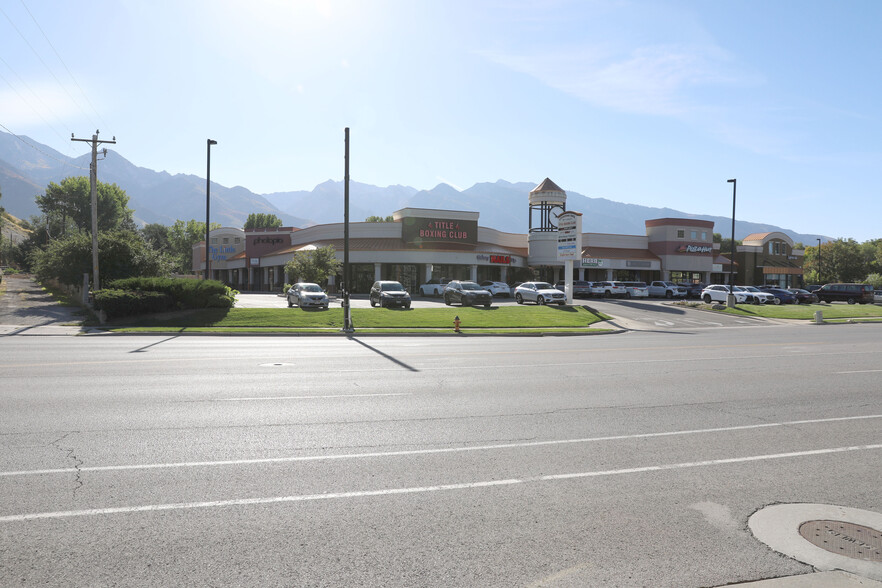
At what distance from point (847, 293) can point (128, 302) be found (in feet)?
191

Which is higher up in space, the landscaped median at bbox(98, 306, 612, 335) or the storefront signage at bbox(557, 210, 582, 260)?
the storefront signage at bbox(557, 210, 582, 260)

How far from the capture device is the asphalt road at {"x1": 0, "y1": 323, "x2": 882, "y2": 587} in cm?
375

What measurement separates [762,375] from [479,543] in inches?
427

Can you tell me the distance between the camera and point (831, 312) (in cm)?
3869

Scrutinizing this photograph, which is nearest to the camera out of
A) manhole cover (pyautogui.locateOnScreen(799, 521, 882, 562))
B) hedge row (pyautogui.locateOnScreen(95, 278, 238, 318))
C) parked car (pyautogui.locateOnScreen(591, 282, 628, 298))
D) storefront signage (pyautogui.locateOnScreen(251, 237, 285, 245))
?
manhole cover (pyautogui.locateOnScreen(799, 521, 882, 562))

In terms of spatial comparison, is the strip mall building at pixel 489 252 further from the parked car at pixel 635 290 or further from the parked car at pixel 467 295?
the parked car at pixel 467 295

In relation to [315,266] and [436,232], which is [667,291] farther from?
[315,266]

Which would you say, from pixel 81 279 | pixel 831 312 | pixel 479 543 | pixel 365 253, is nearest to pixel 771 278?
pixel 831 312

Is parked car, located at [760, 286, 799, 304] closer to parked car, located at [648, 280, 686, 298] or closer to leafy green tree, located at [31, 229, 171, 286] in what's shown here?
parked car, located at [648, 280, 686, 298]

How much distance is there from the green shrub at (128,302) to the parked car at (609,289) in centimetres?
3840

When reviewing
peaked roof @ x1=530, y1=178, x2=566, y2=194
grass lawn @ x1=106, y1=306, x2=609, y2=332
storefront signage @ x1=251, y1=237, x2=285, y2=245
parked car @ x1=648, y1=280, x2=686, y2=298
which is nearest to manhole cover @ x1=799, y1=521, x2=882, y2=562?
grass lawn @ x1=106, y1=306, x2=609, y2=332

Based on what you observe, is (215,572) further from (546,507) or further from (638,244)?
(638,244)

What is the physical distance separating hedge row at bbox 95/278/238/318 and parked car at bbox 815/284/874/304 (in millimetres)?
53115

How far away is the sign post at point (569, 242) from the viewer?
4078cm
